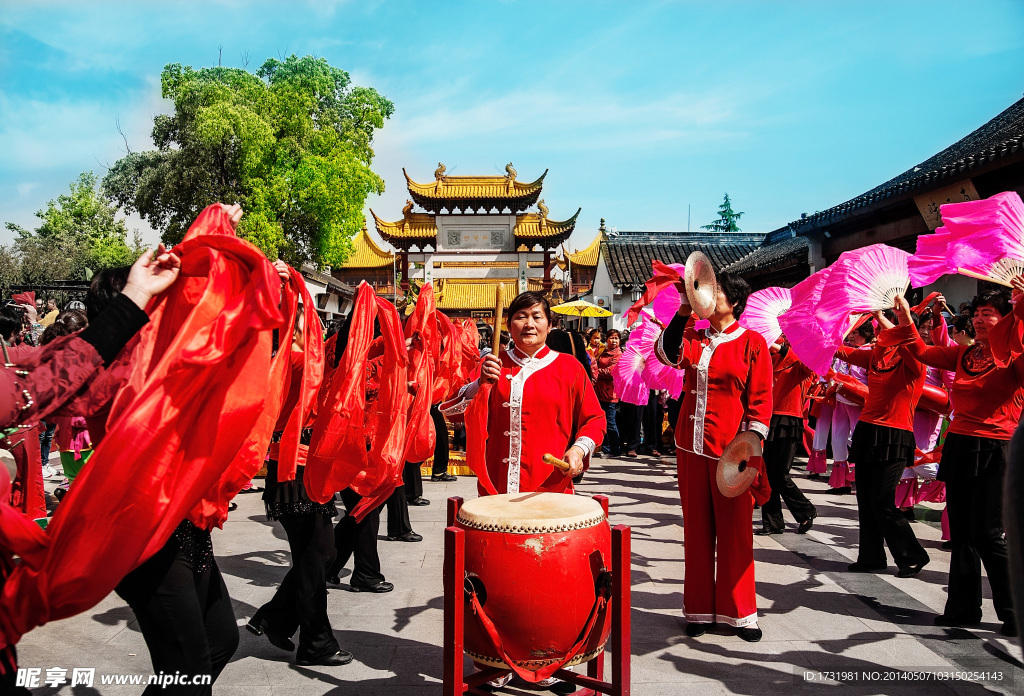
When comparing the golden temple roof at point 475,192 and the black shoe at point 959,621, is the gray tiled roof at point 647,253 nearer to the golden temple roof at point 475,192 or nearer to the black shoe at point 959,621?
the golden temple roof at point 475,192

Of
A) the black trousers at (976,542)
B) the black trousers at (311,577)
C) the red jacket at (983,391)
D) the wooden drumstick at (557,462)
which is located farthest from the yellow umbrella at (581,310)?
the wooden drumstick at (557,462)

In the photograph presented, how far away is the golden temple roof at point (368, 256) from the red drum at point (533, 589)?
37798 millimetres

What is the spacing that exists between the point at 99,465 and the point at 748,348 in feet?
10.8

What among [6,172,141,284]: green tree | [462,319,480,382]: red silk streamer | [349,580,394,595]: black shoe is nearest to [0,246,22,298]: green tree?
[6,172,141,284]: green tree

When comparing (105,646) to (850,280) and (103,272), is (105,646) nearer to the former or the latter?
(103,272)

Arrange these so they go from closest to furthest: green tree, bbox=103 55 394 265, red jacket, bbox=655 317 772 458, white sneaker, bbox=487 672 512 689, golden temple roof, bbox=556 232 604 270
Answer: white sneaker, bbox=487 672 512 689 < red jacket, bbox=655 317 772 458 < green tree, bbox=103 55 394 265 < golden temple roof, bbox=556 232 604 270

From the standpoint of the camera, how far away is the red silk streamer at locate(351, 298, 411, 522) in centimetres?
385

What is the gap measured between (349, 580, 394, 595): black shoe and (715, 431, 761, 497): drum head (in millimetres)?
2289

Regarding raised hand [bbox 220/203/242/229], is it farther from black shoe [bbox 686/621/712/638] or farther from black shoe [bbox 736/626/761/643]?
black shoe [bbox 736/626/761/643]

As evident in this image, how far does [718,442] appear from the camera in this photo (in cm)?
407

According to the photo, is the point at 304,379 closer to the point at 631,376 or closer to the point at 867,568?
the point at 867,568

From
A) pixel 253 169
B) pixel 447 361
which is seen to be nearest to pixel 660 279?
pixel 447 361

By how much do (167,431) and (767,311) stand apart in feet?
17.2

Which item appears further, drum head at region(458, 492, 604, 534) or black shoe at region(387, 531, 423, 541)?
black shoe at region(387, 531, 423, 541)
